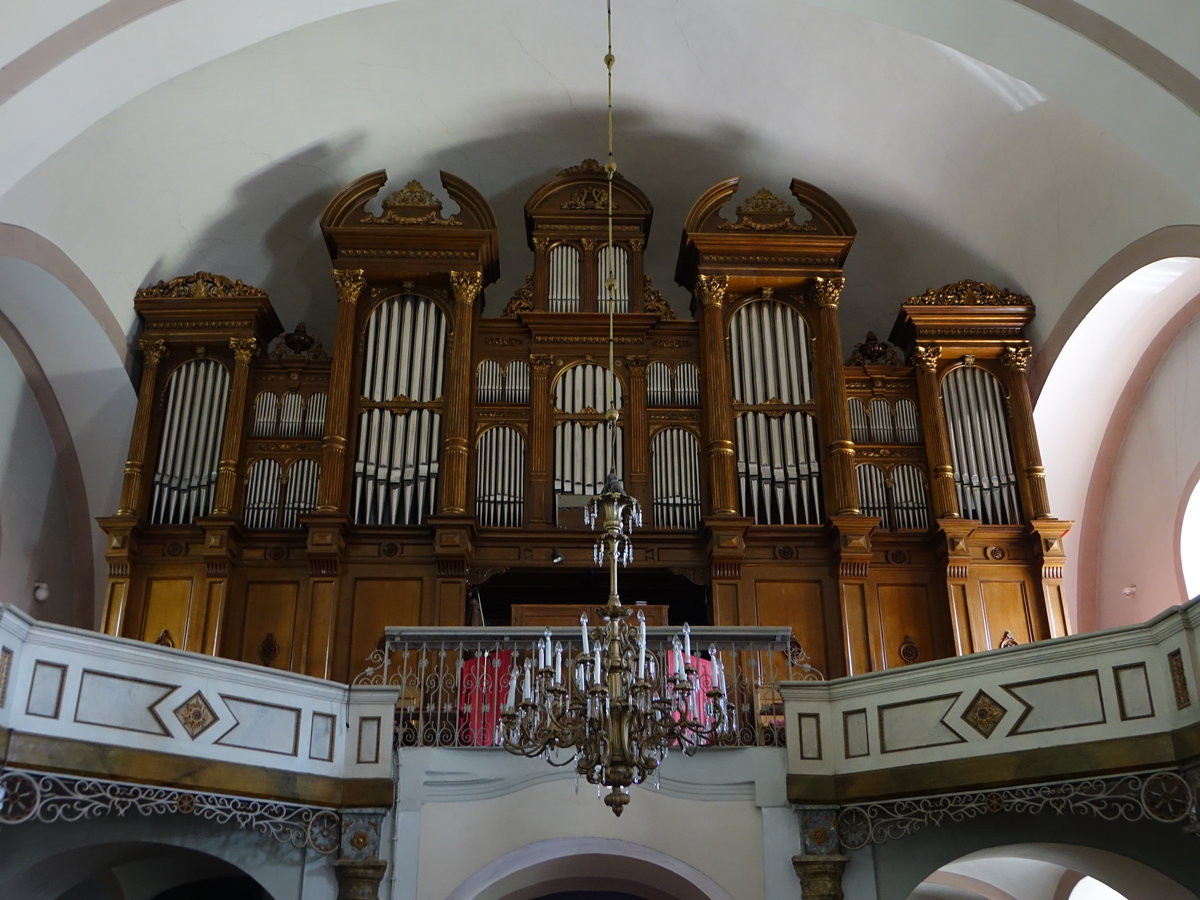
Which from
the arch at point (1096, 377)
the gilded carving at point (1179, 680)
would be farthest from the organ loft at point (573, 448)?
the gilded carving at point (1179, 680)

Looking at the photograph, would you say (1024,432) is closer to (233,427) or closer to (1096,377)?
(1096,377)

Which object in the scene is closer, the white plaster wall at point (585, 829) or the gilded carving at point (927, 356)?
the white plaster wall at point (585, 829)

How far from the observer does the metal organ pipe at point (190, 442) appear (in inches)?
510

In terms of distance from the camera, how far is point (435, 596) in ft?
40.4

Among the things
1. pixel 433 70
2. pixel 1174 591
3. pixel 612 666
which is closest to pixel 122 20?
pixel 433 70

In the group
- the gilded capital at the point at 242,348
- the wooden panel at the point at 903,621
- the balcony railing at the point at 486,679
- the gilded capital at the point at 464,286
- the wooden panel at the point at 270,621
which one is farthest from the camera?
the gilded capital at the point at 464,286

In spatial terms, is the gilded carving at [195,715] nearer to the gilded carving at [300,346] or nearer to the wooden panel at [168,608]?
the wooden panel at [168,608]

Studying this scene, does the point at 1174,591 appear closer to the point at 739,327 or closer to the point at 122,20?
the point at 739,327

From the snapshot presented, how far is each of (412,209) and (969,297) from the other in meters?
Result: 5.92

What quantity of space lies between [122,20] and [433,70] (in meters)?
4.05

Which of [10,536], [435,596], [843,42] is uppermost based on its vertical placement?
[843,42]

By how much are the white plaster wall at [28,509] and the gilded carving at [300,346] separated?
8.19 feet

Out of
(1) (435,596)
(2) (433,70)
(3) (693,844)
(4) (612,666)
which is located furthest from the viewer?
(2) (433,70)

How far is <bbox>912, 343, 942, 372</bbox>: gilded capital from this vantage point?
13672mm
